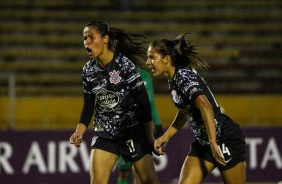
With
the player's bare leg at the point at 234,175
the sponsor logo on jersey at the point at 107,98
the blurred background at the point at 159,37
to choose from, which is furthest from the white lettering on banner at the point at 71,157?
the player's bare leg at the point at 234,175

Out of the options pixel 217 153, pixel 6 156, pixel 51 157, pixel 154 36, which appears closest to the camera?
pixel 217 153

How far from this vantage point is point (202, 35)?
16.7 metres

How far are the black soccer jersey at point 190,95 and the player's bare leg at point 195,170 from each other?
167 millimetres

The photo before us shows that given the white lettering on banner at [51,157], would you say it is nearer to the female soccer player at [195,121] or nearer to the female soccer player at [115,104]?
the female soccer player at [115,104]

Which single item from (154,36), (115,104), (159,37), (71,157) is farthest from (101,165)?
(154,36)

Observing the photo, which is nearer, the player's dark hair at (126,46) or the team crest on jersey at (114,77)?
the team crest on jersey at (114,77)

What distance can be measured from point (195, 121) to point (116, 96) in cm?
74

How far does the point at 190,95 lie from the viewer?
623 cm

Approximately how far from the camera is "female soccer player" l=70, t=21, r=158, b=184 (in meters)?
6.68

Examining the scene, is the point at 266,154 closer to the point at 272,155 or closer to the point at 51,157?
the point at 272,155

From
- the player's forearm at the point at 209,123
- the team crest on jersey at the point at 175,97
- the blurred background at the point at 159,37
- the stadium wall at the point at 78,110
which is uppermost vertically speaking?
the team crest on jersey at the point at 175,97

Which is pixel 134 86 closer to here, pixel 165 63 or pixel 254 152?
pixel 165 63

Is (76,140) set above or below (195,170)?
above

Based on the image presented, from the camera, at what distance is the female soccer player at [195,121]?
638 cm
